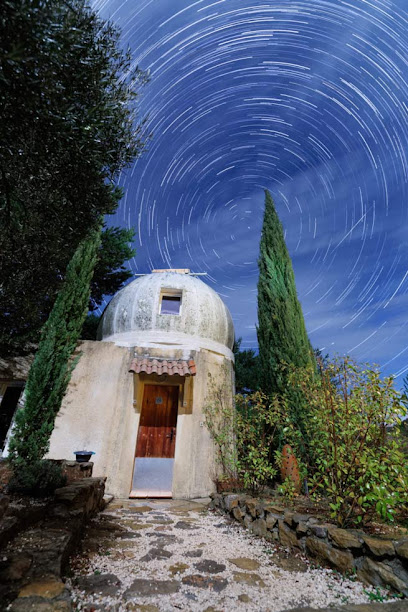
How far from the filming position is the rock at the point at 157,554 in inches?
147

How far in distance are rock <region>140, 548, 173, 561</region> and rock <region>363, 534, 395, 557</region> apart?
99.0 inches

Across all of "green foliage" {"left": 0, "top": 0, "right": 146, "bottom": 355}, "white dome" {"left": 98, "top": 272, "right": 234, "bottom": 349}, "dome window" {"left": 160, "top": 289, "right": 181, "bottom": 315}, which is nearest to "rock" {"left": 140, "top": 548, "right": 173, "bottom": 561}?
"green foliage" {"left": 0, "top": 0, "right": 146, "bottom": 355}

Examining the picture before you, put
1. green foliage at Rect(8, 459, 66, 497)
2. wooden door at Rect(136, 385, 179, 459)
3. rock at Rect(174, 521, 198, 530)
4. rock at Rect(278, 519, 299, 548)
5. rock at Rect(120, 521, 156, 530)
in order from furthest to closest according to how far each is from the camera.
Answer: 1. wooden door at Rect(136, 385, 179, 459)
2. rock at Rect(174, 521, 198, 530)
3. rock at Rect(120, 521, 156, 530)
4. green foliage at Rect(8, 459, 66, 497)
5. rock at Rect(278, 519, 299, 548)

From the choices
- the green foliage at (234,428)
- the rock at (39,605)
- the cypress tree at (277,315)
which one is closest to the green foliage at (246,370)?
the cypress tree at (277,315)

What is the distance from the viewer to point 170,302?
10.5m

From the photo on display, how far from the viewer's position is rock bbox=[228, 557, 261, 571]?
3619mm

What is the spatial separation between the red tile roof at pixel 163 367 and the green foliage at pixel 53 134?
3.03m

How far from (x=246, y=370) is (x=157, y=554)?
10.5 metres

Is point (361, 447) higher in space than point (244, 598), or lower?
higher

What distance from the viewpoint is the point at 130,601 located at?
2666 millimetres

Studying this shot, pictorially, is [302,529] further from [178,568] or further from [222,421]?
[222,421]

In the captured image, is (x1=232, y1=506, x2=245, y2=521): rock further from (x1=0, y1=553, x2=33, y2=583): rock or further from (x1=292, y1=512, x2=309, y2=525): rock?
(x1=0, y1=553, x2=33, y2=583): rock

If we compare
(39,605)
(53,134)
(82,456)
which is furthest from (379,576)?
(82,456)

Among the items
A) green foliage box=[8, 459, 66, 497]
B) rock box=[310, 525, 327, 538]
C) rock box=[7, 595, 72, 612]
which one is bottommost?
rock box=[7, 595, 72, 612]
